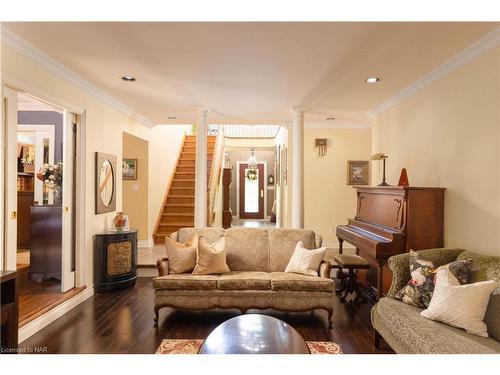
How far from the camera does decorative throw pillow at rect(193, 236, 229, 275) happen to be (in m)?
3.46

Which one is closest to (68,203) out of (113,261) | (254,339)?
(113,261)

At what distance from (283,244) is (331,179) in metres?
3.34

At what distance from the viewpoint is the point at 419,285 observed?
8.41ft

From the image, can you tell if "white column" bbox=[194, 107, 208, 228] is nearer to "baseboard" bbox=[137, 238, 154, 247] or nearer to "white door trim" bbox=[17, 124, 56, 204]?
"baseboard" bbox=[137, 238, 154, 247]

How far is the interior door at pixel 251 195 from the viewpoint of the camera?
13.7 m

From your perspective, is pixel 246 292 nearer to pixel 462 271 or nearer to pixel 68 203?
pixel 462 271

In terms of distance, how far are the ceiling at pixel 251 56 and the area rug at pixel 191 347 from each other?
2.65 metres

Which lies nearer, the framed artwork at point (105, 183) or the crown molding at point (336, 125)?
the framed artwork at point (105, 183)

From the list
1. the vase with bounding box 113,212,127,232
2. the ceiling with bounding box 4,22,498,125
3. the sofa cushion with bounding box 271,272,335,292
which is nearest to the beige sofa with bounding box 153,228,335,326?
the sofa cushion with bounding box 271,272,335,292

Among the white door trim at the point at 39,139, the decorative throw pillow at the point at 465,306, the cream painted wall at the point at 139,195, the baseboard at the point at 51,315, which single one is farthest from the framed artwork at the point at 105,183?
the decorative throw pillow at the point at 465,306

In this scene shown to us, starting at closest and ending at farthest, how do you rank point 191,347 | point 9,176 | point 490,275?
point 490,275, point 191,347, point 9,176

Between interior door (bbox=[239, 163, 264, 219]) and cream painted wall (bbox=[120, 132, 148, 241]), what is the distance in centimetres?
699

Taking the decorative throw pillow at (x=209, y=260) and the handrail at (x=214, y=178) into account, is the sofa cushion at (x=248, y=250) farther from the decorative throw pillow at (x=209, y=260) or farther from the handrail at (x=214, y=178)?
the handrail at (x=214, y=178)
